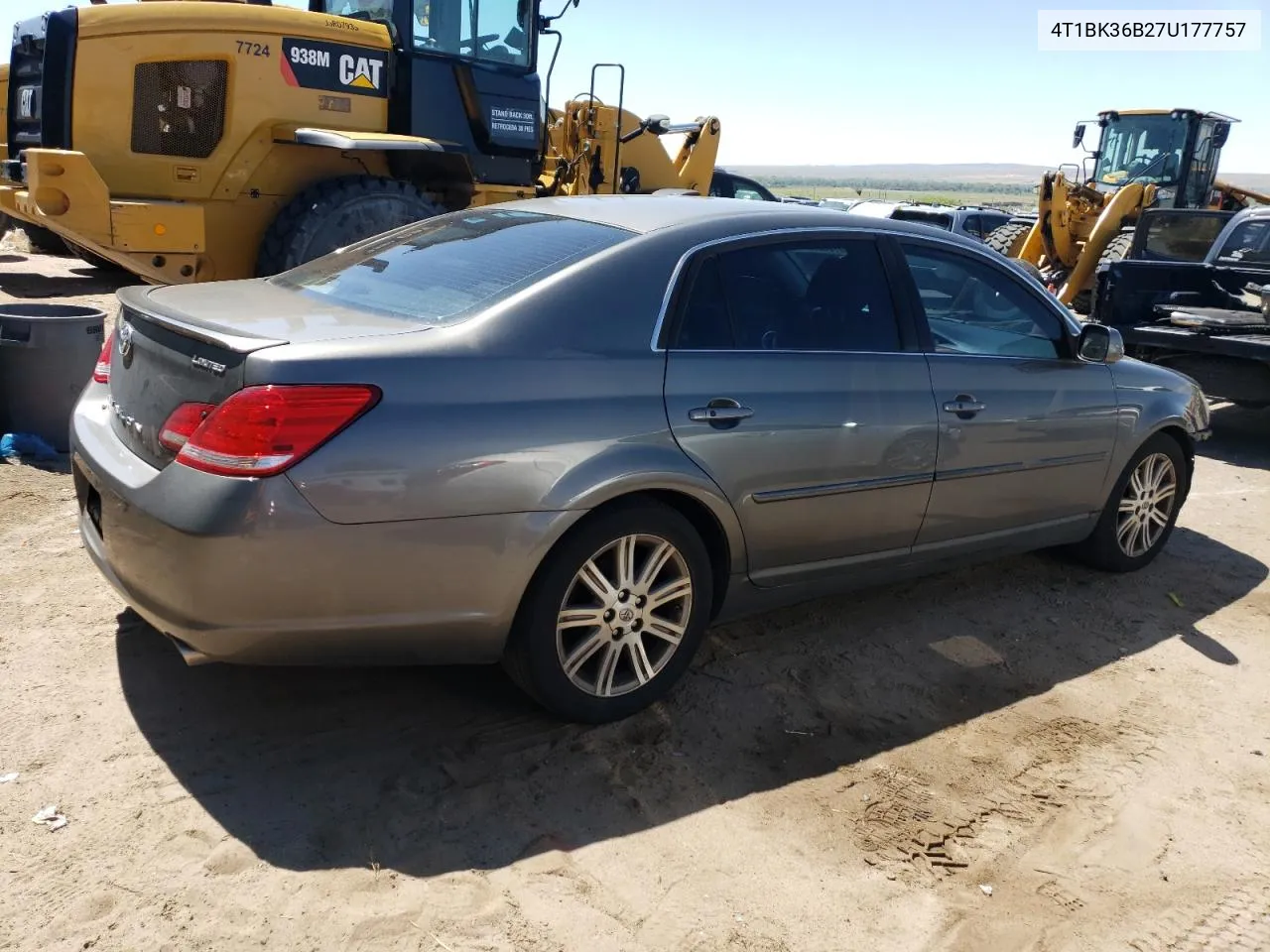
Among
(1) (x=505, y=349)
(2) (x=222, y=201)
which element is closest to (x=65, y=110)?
(2) (x=222, y=201)

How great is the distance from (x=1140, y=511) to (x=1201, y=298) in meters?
5.06

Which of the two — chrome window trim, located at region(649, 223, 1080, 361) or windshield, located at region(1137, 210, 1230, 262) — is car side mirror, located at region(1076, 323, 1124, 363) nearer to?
chrome window trim, located at region(649, 223, 1080, 361)

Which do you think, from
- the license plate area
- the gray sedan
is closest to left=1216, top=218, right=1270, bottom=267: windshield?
the gray sedan

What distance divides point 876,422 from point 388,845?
2.17 meters

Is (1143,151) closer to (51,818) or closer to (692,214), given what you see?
(692,214)

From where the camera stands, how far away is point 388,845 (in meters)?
2.79

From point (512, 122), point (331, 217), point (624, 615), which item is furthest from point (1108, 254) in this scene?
point (624, 615)

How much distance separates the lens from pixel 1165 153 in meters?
17.3

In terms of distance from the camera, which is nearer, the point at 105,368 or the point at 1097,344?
the point at 105,368

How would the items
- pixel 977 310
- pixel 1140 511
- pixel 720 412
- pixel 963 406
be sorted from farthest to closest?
pixel 1140 511 → pixel 977 310 → pixel 963 406 → pixel 720 412

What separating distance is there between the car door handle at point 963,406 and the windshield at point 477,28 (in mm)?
6644

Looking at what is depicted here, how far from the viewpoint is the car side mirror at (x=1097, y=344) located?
468cm

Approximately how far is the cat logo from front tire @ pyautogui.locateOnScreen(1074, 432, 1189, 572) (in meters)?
6.66

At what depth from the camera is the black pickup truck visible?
8.12 metres
